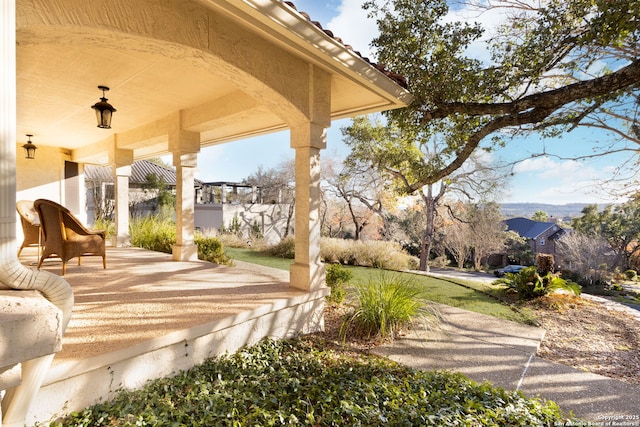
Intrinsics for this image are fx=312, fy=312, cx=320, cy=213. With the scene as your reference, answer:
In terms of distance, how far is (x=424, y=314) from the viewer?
13.4ft

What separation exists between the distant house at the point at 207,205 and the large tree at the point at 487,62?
1205 centimetres

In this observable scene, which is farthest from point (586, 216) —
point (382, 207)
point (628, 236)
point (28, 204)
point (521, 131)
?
point (28, 204)

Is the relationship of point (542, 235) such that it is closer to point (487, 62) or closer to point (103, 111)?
point (487, 62)

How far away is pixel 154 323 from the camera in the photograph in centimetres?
270

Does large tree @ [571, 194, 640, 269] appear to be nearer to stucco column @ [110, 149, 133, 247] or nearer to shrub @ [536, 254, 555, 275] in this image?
shrub @ [536, 254, 555, 275]

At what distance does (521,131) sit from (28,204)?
9688 millimetres

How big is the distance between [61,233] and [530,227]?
34253 mm

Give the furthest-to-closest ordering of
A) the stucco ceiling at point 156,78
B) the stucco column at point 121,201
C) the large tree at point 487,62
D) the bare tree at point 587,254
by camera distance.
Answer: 1. the bare tree at point 587,254
2. the stucco column at point 121,201
3. the large tree at point 487,62
4. the stucco ceiling at point 156,78

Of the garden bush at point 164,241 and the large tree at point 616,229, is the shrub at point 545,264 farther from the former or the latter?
the large tree at point 616,229

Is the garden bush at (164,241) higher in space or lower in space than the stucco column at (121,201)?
lower

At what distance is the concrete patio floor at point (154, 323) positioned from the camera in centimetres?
201

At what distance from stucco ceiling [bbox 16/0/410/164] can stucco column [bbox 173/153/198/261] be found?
764mm

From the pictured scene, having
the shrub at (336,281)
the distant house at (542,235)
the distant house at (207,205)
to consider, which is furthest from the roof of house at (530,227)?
the shrub at (336,281)

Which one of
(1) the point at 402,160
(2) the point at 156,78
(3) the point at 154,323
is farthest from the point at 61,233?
(1) the point at 402,160
